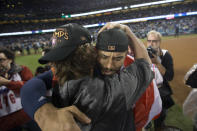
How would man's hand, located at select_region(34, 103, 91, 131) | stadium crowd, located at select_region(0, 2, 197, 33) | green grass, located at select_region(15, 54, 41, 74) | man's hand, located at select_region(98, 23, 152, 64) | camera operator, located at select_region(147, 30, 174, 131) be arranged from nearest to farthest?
man's hand, located at select_region(34, 103, 91, 131)
man's hand, located at select_region(98, 23, 152, 64)
camera operator, located at select_region(147, 30, 174, 131)
green grass, located at select_region(15, 54, 41, 74)
stadium crowd, located at select_region(0, 2, 197, 33)

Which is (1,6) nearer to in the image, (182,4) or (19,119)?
(19,119)

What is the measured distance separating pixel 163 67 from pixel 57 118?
205 centimetres

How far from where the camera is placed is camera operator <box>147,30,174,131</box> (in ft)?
6.78

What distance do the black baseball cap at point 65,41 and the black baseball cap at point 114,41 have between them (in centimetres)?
20

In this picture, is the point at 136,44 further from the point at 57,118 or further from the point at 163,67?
the point at 163,67

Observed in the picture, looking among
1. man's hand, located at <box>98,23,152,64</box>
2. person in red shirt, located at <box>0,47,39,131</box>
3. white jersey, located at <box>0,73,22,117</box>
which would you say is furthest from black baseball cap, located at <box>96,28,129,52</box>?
white jersey, located at <box>0,73,22,117</box>

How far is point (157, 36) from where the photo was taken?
246cm

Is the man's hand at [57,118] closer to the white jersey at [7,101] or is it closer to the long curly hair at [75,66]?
the long curly hair at [75,66]

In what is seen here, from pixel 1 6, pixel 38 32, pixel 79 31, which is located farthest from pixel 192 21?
pixel 1 6

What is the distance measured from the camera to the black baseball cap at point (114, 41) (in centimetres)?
107

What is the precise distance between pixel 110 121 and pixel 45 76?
631mm

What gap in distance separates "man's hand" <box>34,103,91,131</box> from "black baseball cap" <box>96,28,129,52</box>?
635mm

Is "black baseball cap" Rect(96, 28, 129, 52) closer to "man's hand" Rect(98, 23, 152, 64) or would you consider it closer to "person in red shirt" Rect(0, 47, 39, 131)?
"man's hand" Rect(98, 23, 152, 64)

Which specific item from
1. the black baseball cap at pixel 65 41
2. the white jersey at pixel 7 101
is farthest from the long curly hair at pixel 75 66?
the white jersey at pixel 7 101
